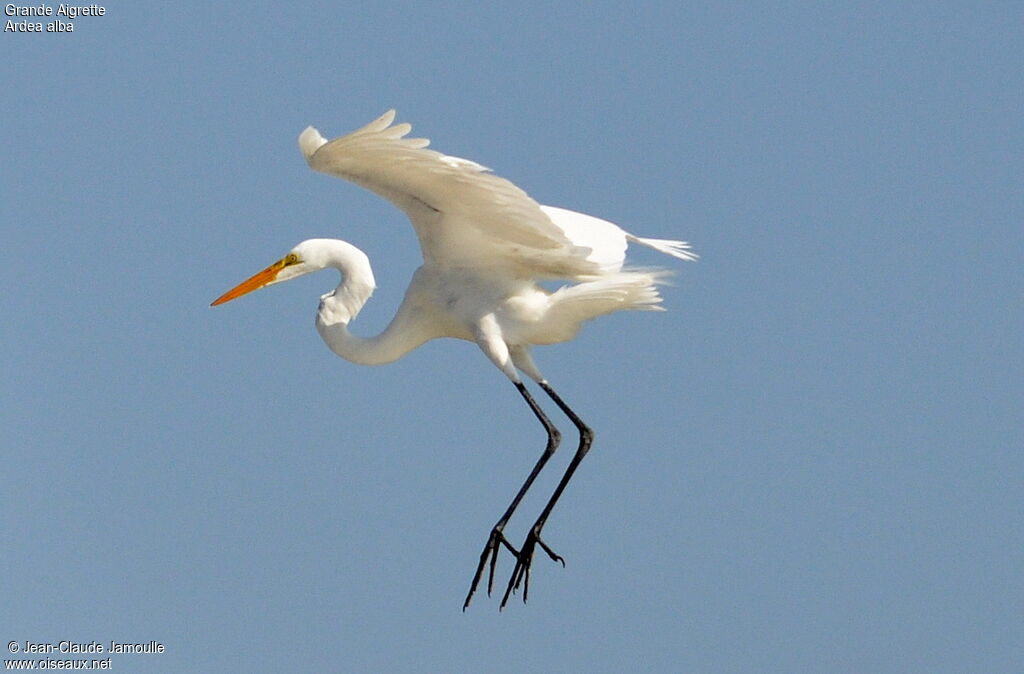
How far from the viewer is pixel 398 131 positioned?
37.1ft

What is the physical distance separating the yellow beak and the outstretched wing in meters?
1.43

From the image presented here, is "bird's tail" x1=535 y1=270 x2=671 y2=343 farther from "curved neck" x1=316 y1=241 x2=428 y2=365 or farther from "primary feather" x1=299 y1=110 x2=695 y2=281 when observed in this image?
"curved neck" x1=316 y1=241 x2=428 y2=365

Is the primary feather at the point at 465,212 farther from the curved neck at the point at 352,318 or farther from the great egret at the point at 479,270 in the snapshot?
the curved neck at the point at 352,318

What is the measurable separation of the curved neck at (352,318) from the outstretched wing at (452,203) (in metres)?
0.71

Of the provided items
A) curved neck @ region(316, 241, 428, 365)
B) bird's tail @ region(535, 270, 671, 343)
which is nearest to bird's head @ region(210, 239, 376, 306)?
curved neck @ region(316, 241, 428, 365)

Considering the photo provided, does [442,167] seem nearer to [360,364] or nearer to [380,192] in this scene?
[380,192]

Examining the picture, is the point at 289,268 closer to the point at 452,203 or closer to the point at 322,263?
the point at 322,263

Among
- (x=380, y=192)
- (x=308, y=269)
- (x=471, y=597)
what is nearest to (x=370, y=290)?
(x=308, y=269)

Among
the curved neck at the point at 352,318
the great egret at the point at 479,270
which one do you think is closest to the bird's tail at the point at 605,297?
the great egret at the point at 479,270

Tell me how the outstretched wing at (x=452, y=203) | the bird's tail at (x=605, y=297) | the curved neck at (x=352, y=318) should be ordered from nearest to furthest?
the outstretched wing at (x=452, y=203), the bird's tail at (x=605, y=297), the curved neck at (x=352, y=318)

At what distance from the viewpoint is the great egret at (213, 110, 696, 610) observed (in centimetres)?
1177

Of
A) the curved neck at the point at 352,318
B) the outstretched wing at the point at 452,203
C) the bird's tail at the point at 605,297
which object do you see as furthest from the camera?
the curved neck at the point at 352,318

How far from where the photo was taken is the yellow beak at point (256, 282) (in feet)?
45.2

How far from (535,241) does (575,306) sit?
51 centimetres
